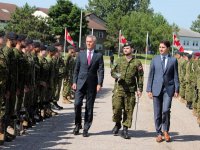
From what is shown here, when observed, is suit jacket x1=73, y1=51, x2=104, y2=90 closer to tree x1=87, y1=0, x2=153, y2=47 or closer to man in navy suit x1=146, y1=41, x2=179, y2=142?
man in navy suit x1=146, y1=41, x2=179, y2=142

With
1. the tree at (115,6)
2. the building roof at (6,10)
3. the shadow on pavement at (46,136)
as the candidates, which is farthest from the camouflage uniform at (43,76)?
the tree at (115,6)

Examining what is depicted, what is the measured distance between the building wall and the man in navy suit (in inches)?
5704

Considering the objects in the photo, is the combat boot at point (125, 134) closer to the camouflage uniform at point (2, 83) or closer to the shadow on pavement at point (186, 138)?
the shadow on pavement at point (186, 138)

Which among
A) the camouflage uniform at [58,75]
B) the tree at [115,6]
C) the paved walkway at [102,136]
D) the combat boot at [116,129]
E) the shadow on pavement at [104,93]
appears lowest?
the shadow on pavement at [104,93]

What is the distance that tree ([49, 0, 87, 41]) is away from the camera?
8125 centimetres

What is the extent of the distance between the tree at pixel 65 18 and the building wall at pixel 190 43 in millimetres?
75910

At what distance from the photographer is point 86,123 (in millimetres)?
10125

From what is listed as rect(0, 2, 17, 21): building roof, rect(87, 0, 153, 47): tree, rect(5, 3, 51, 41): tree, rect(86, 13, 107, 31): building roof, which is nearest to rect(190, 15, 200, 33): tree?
rect(87, 0, 153, 47): tree

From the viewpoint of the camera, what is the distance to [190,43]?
15525 centimetres

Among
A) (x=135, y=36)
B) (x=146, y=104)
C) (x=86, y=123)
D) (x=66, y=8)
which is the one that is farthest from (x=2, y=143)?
(x=135, y=36)

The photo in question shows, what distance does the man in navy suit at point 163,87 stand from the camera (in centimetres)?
988

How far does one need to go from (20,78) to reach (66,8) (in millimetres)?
74383

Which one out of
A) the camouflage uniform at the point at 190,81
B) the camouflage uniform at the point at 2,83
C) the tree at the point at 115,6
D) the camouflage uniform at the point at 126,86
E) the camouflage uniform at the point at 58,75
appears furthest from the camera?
the tree at the point at 115,6

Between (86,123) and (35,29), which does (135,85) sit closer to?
(86,123)
